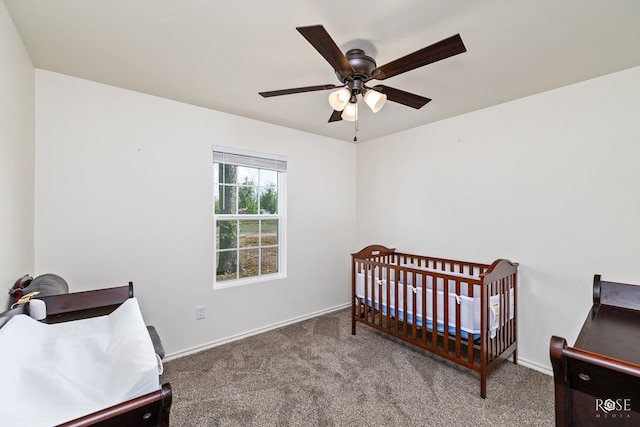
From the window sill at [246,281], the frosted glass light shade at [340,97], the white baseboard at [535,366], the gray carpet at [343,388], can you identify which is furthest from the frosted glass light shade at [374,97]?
the white baseboard at [535,366]

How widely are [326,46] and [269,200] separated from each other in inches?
81.1

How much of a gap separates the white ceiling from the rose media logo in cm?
159

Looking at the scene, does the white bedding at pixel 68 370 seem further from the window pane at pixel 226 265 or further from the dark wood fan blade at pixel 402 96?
the dark wood fan blade at pixel 402 96

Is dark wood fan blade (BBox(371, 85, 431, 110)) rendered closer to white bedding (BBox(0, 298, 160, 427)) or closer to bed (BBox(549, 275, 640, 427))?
bed (BBox(549, 275, 640, 427))

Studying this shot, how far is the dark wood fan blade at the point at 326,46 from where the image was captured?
113 cm

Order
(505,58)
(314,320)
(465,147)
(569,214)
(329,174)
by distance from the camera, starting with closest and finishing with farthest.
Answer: (505,58), (569,214), (465,147), (314,320), (329,174)

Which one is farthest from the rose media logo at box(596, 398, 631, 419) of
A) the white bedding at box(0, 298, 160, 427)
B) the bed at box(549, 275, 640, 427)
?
the white bedding at box(0, 298, 160, 427)

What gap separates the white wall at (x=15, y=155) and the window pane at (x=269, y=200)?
1767 millimetres

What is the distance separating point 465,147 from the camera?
8.95 ft

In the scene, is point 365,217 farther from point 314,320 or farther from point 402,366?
point 402,366

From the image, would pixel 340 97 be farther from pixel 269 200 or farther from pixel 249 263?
pixel 249 263

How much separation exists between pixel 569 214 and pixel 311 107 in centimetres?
223

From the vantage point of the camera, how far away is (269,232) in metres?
3.15

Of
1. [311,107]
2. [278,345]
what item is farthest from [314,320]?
[311,107]
